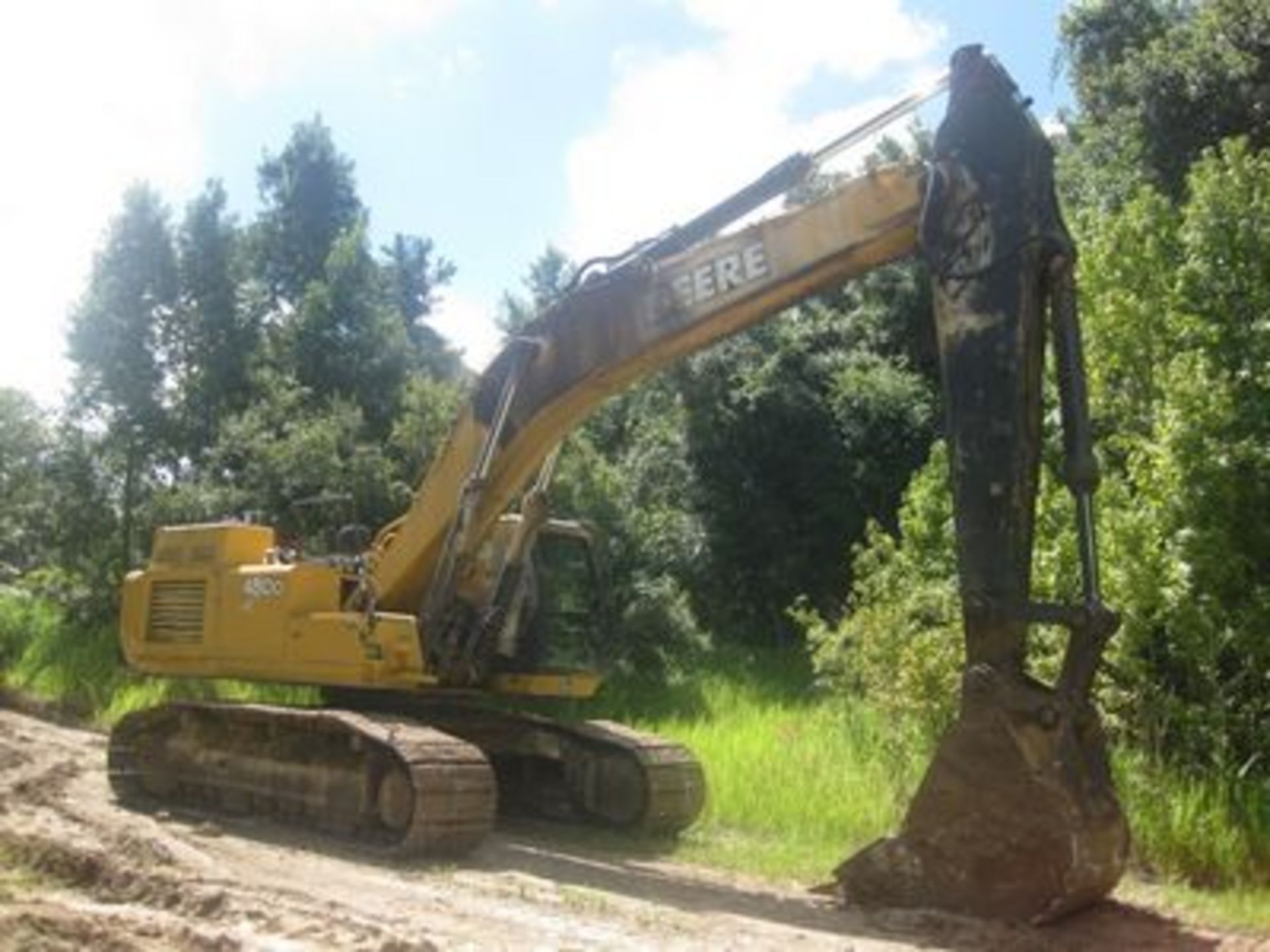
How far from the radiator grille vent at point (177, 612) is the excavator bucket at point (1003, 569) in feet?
19.3

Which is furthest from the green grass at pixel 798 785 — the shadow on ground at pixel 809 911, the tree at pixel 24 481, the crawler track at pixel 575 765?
the tree at pixel 24 481

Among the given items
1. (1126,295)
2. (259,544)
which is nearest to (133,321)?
(259,544)

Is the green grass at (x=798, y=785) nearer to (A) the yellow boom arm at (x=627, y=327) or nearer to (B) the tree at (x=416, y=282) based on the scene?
(A) the yellow boom arm at (x=627, y=327)

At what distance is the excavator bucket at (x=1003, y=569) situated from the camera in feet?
22.0

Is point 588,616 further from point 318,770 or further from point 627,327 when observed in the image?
point 627,327

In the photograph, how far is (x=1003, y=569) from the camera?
7055 mm

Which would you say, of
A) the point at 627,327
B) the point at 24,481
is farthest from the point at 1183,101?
the point at 24,481

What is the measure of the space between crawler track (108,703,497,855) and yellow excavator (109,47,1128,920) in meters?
0.02

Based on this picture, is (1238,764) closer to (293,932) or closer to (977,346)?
(977,346)

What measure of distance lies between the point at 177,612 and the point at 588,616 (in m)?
3.14

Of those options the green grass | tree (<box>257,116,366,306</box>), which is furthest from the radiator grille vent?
tree (<box>257,116,366,306</box>)

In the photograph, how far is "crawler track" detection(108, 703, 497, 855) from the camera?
9.15 meters

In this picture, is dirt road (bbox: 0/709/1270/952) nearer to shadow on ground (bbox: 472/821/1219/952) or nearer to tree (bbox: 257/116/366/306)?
shadow on ground (bbox: 472/821/1219/952)

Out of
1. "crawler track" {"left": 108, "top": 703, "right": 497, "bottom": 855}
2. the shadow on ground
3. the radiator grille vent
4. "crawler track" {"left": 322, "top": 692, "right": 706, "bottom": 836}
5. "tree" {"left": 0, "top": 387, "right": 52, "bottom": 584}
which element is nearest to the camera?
the shadow on ground
